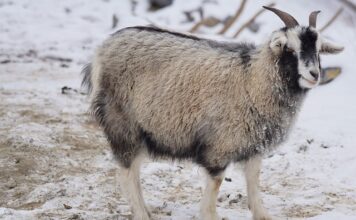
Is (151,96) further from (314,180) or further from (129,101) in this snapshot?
(314,180)

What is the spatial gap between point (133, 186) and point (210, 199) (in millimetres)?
754

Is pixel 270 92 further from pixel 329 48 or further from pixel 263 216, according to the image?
pixel 263 216

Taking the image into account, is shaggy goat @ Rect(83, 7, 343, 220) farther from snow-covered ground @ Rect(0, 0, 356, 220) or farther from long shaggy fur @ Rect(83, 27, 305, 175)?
snow-covered ground @ Rect(0, 0, 356, 220)

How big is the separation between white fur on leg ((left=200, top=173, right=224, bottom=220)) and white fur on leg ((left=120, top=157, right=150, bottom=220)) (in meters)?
0.55

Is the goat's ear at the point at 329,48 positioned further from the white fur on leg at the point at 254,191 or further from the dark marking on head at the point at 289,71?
the white fur on leg at the point at 254,191

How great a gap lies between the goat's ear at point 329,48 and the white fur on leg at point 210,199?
55.0 inches

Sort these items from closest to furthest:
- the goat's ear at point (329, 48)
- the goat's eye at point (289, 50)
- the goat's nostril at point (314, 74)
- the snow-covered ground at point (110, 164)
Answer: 1. the goat's nostril at point (314, 74)
2. the goat's eye at point (289, 50)
3. the goat's ear at point (329, 48)
4. the snow-covered ground at point (110, 164)

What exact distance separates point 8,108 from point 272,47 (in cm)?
437

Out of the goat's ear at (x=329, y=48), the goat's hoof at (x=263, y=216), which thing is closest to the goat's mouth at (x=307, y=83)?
the goat's ear at (x=329, y=48)

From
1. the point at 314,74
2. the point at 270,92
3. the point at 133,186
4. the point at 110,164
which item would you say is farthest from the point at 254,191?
the point at 110,164

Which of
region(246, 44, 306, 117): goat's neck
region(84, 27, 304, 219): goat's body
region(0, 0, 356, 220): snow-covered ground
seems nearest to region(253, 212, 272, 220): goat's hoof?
region(0, 0, 356, 220): snow-covered ground

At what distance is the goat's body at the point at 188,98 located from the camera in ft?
16.1

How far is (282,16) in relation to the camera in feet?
16.2

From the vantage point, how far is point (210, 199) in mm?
4996
